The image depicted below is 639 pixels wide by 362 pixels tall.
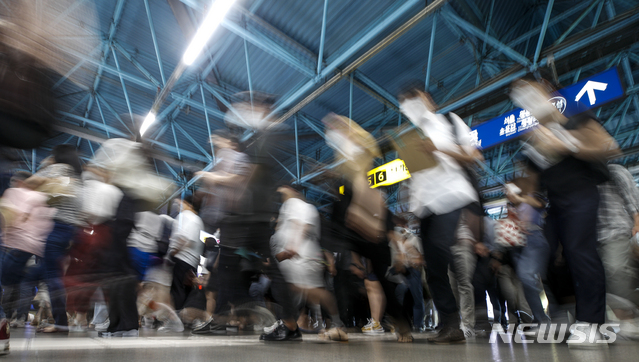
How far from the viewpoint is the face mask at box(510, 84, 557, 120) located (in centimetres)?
203

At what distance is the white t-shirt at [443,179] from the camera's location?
6.96ft

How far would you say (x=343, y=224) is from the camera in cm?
263

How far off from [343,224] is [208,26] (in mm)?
4728

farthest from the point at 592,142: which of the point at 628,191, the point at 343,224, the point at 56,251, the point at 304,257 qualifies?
the point at 56,251

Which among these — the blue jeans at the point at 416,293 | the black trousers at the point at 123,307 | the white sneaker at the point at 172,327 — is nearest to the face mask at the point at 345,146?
the black trousers at the point at 123,307

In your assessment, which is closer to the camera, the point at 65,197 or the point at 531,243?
the point at 65,197

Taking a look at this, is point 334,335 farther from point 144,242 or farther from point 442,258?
point 144,242

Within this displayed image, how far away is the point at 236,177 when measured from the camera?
2.24 m

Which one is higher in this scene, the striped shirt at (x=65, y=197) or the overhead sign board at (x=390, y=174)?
the overhead sign board at (x=390, y=174)

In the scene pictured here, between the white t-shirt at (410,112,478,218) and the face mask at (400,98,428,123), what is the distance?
0.21 ft

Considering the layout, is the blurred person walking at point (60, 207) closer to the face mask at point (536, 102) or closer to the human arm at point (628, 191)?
the face mask at point (536, 102)

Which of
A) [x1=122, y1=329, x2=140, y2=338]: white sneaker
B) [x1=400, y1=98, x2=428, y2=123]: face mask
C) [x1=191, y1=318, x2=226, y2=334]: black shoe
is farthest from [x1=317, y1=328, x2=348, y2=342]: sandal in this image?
[x1=400, y1=98, x2=428, y2=123]: face mask

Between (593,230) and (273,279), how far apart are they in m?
1.79

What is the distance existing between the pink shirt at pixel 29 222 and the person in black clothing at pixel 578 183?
3054mm
